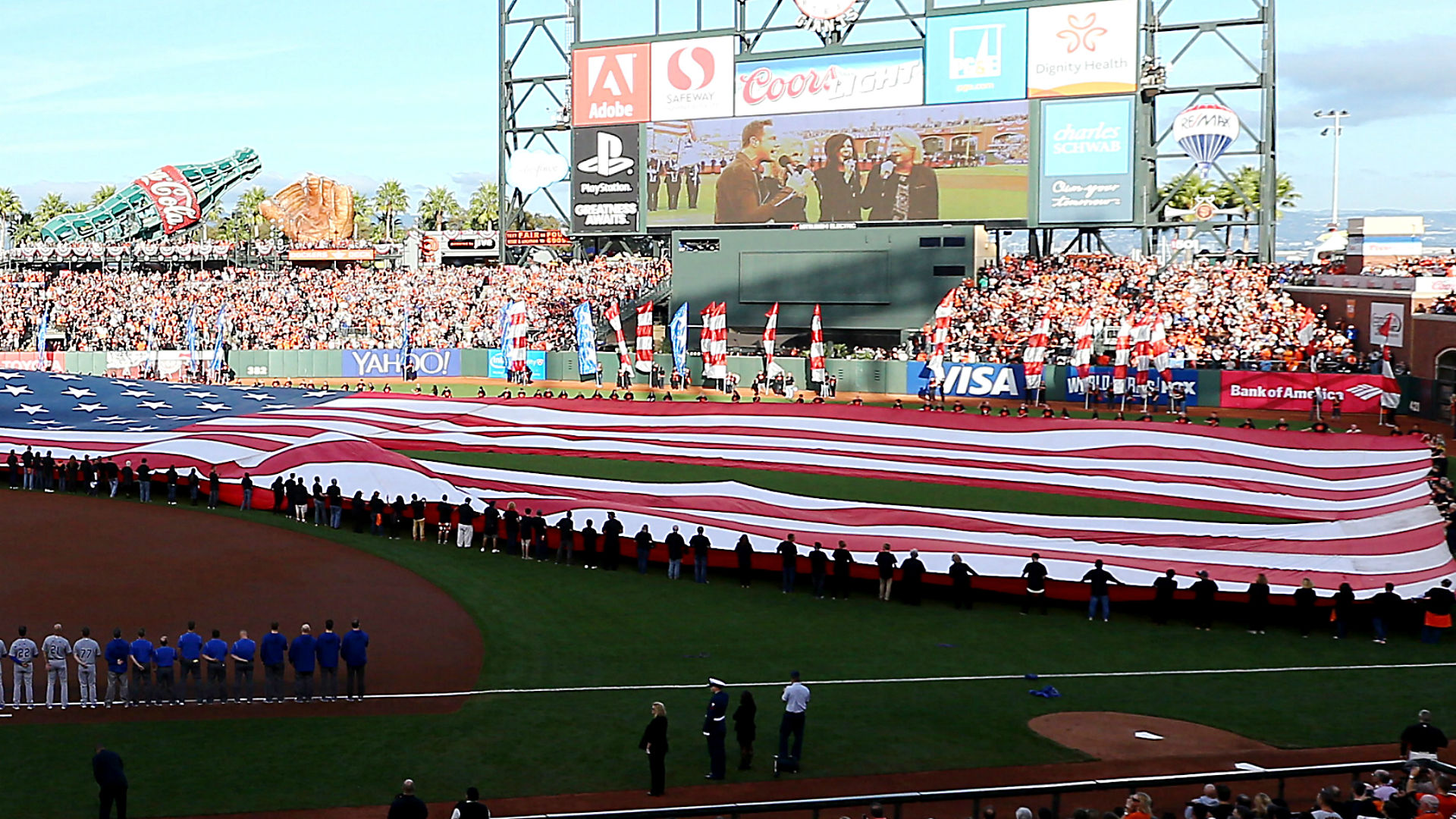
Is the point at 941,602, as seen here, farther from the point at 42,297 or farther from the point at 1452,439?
the point at 42,297

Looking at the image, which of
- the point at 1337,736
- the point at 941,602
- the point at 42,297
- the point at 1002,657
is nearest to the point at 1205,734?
the point at 1337,736

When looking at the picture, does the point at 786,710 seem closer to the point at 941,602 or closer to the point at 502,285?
the point at 941,602

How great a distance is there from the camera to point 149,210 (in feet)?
300

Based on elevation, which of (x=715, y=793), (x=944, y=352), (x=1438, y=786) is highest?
(x=944, y=352)

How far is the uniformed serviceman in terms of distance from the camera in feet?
45.0

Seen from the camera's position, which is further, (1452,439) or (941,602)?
(1452,439)

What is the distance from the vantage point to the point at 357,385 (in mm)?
58500

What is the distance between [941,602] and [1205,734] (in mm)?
7296

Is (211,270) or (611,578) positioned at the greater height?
(211,270)

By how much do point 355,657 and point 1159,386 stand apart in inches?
1368

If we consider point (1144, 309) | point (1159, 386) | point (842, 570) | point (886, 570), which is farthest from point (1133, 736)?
point (1144, 309)

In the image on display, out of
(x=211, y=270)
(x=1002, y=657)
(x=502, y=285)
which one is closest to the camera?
(x=1002, y=657)

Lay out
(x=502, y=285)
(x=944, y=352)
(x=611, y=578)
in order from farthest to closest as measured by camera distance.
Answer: (x=502, y=285) < (x=944, y=352) < (x=611, y=578)

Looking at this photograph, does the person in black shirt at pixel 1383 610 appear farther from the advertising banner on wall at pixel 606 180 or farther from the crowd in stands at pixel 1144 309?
the advertising banner on wall at pixel 606 180
